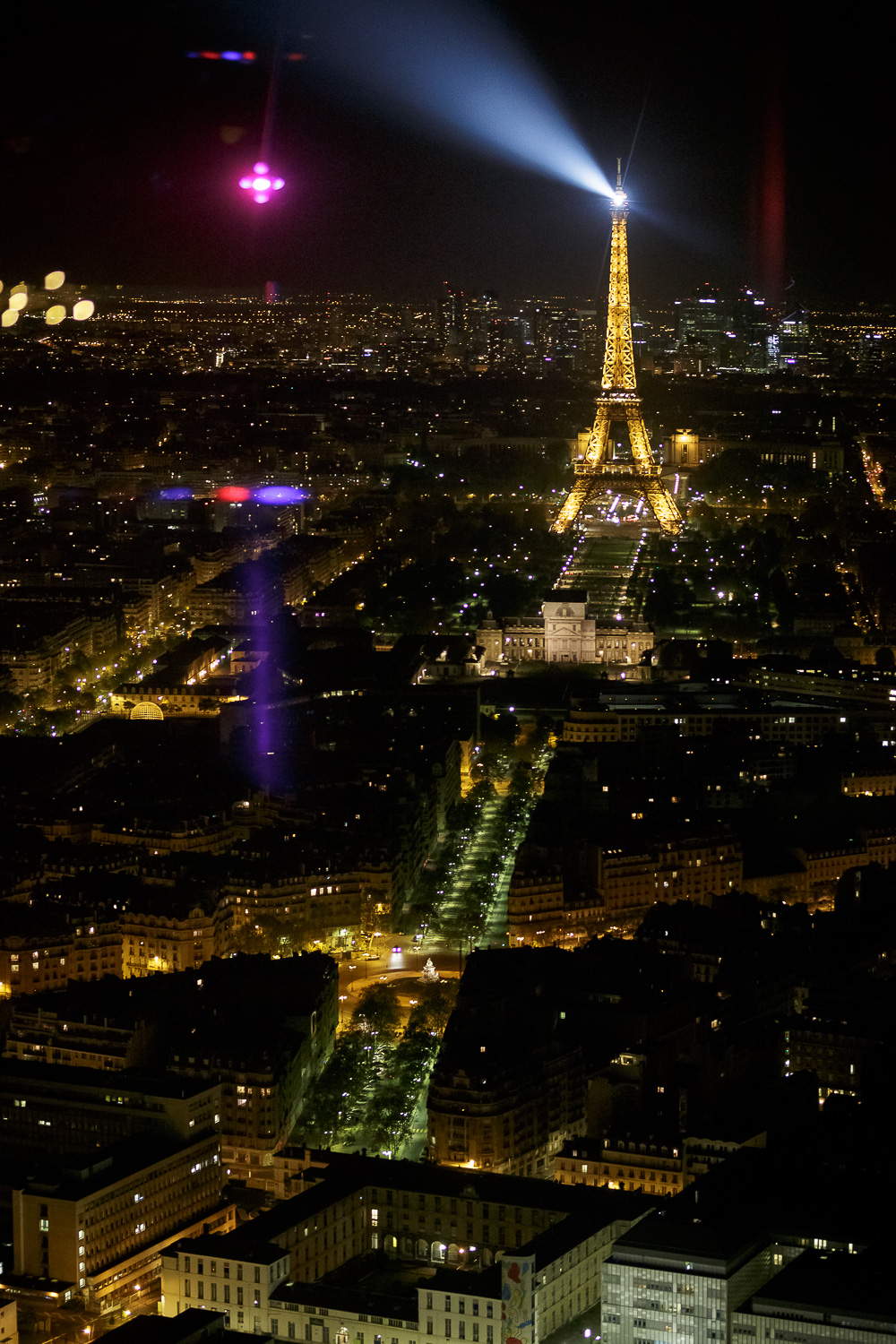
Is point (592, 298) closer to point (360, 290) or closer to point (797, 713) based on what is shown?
point (360, 290)

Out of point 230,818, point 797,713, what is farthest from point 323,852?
point 797,713

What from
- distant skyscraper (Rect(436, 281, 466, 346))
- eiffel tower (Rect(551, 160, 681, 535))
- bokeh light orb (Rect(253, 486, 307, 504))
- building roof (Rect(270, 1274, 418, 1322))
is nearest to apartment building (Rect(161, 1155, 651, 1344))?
building roof (Rect(270, 1274, 418, 1322))

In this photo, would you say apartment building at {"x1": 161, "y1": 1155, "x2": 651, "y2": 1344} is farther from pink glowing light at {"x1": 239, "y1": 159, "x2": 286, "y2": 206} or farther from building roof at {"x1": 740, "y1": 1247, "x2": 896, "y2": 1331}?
pink glowing light at {"x1": 239, "y1": 159, "x2": 286, "y2": 206}

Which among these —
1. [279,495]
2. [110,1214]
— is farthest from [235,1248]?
[279,495]

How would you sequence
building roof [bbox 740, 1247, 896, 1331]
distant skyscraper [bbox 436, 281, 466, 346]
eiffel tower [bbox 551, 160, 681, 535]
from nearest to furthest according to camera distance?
building roof [bbox 740, 1247, 896, 1331], eiffel tower [bbox 551, 160, 681, 535], distant skyscraper [bbox 436, 281, 466, 346]

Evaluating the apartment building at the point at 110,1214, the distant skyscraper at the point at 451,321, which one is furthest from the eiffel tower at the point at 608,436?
the apartment building at the point at 110,1214

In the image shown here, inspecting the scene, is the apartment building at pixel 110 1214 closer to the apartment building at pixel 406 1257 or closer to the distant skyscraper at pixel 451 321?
the apartment building at pixel 406 1257
